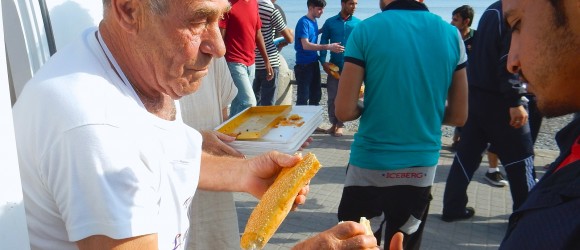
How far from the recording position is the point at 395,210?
3014 millimetres

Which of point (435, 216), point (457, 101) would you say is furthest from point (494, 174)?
point (457, 101)

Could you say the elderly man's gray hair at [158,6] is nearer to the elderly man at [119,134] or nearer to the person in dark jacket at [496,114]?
the elderly man at [119,134]

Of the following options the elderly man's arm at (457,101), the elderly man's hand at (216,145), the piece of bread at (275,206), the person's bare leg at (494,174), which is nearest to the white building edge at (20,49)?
the piece of bread at (275,206)

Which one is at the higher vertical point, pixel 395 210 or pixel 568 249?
pixel 568 249

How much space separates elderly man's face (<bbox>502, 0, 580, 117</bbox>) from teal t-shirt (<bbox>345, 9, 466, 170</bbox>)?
1395mm

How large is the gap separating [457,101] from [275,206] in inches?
77.8

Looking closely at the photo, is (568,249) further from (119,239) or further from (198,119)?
(198,119)

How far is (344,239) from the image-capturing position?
1.47 meters

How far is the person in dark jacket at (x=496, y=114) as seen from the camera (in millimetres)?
3914

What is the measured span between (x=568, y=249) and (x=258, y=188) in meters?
1.22

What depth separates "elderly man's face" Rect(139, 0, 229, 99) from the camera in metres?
1.35

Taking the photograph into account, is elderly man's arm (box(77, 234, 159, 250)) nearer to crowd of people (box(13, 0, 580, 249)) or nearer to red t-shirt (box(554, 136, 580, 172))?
crowd of people (box(13, 0, 580, 249))

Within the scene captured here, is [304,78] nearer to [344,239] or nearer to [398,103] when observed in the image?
[398,103]

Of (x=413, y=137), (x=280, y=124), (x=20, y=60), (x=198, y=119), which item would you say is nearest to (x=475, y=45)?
(x=413, y=137)
